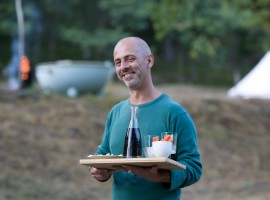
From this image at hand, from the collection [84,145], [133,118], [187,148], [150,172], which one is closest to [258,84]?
[84,145]

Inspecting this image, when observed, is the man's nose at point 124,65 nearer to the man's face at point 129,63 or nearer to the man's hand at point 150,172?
the man's face at point 129,63

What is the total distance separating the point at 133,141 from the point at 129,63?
36 cm

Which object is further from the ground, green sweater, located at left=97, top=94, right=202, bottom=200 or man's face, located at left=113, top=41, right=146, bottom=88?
man's face, located at left=113, top=41, right=146, bottom=88

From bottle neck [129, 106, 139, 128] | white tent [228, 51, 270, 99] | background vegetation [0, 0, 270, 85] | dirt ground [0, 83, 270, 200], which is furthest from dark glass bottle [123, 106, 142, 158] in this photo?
background vegetation [0, 0, 270, 85]

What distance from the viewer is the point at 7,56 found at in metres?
32.5

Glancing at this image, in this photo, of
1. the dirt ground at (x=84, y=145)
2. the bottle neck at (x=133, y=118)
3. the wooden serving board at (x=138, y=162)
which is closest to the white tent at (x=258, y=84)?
the dirt ground at (x=84, y=145)

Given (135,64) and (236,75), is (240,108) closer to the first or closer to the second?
(135,64)

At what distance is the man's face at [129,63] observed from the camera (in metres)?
3.13

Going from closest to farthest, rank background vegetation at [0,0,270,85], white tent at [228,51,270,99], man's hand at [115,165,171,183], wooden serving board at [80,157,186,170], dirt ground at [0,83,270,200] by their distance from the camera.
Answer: wooden serving board at [80,157,186,170], man's hand at [115,165,171,183], dirt ground at [0,83,270,200], white tent at [228,51,270,99], background vegetation at [0,0,270,85]

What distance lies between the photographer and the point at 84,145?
10844mm

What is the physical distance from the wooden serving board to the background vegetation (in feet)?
74.3

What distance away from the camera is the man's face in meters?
3.13

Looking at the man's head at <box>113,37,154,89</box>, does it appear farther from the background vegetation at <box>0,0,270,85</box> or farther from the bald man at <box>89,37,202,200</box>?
the background vegetation at <box>0,0,270,85</box>

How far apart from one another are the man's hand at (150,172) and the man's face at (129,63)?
0.42 m
